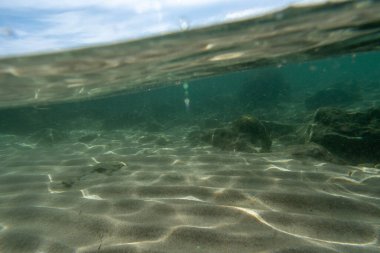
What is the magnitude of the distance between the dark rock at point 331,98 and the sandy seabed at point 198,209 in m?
17.6

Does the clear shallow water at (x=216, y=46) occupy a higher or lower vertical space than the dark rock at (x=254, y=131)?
higher

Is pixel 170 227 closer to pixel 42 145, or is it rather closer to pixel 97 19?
pixel 97 19

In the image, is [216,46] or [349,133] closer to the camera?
[349,133]

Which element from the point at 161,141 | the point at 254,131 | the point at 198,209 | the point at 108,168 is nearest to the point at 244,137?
the point at 254,131

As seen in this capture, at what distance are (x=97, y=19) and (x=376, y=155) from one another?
9.02m

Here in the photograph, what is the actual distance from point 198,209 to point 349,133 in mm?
7366

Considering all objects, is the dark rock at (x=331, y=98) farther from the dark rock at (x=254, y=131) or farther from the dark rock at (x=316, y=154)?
the dark rock at (x=316, y=154)

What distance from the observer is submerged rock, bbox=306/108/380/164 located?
8750 millimetres

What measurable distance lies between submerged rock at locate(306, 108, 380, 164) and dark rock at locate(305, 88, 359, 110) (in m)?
13.2

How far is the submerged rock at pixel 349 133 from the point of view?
8.75 m

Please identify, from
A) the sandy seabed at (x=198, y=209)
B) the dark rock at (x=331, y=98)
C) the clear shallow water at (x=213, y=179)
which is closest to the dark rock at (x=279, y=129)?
the clear shallow water at (x=213, y=179)

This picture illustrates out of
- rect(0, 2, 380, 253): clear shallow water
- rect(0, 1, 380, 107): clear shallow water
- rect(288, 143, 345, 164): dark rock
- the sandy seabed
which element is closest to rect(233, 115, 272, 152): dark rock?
rect(0, 2, 380, 253): clear shallow water

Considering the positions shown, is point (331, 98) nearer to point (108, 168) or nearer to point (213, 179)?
point (213, 179)

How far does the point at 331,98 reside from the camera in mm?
24516
